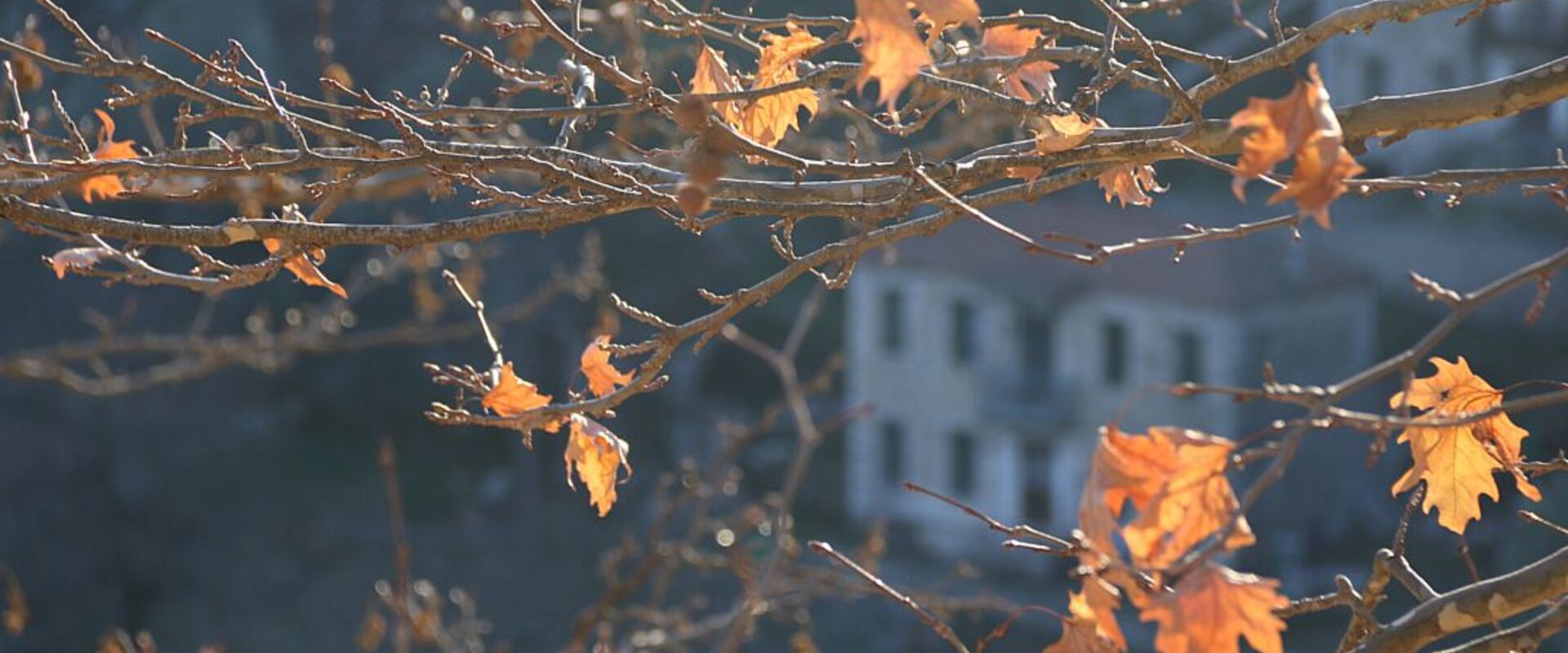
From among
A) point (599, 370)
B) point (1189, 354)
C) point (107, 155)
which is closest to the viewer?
point (599, 370)

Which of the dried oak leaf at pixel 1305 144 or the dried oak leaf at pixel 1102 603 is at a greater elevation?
the dried oak leaf at pixel 1305 144

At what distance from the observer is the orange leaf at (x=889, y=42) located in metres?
1.26

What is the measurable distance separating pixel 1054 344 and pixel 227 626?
8.11m

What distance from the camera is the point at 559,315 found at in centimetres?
1758

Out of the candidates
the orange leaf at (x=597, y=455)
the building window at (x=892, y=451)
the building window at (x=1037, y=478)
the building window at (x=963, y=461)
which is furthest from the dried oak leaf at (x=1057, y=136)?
the building window at (x=892, y=451)

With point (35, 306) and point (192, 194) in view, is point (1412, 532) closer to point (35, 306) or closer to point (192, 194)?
point (35, 306)

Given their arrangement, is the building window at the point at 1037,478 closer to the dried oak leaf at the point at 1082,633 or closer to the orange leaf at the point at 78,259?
the orange leaf at the point at 78,259

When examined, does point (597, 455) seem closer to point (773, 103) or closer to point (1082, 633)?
point (773, 103)

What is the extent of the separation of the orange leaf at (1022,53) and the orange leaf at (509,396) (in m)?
0.67

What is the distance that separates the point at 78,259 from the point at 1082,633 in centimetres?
114

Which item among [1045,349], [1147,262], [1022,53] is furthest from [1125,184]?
[1045,349]

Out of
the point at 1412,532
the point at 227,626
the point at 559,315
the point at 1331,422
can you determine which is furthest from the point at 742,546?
the point at 559,315

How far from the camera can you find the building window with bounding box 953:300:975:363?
1653cm

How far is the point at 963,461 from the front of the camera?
17.0 m
